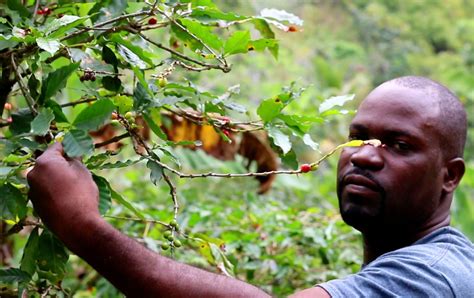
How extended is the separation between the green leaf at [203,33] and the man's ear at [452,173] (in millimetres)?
696

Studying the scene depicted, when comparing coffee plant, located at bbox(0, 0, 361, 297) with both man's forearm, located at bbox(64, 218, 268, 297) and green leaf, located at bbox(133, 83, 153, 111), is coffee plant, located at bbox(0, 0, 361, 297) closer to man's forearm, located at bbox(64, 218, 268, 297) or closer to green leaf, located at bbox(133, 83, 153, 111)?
green leaf, located at bbox(133, 83, 153, 111)

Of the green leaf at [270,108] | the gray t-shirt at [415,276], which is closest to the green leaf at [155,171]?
the green leaf at [270,108]

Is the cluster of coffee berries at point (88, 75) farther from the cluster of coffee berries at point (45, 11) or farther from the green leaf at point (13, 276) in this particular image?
the green leaf at point (13, 276)

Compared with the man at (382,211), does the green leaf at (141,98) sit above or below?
above

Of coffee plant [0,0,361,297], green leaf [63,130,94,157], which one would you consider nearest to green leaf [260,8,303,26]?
coffee plant [0,0,361,297]

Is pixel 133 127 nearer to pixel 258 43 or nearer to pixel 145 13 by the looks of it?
pixel 145 13

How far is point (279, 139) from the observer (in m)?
1.82

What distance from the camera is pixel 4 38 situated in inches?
59.8

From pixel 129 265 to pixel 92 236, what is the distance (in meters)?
0.08

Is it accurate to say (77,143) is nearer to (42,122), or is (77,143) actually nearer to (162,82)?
(42,122)

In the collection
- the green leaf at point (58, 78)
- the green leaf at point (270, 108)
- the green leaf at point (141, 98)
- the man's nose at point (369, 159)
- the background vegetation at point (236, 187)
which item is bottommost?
the background vegetation at point (236, 187)

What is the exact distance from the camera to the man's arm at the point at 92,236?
53.4 inches

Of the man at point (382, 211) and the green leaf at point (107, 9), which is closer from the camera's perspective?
the man at point (382, 211)

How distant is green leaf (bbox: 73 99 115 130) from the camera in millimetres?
1454
